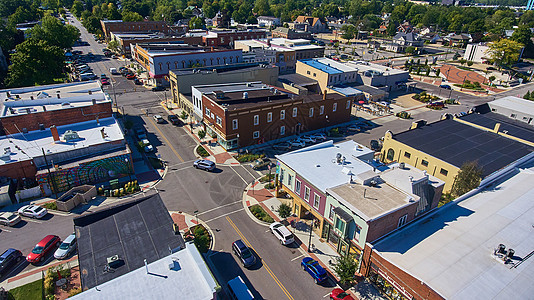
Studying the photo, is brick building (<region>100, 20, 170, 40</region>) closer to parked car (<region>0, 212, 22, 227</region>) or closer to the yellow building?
parked car (<region>0, 212, 22, 227</region>)

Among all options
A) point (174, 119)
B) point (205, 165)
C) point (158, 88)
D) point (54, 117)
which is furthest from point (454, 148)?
point (158, 88)

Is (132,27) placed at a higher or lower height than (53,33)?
higher

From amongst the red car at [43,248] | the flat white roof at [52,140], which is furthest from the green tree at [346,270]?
the flat white roof at [52,140]

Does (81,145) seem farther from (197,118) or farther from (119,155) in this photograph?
(197,118)

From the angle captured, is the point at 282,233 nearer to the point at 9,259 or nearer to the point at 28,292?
the point at 28,292

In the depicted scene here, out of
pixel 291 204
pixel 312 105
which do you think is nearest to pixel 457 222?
pixel 291 204

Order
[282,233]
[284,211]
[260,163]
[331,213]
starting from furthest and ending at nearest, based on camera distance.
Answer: [260,163]
[284,211]
[282,233]
[331,213]

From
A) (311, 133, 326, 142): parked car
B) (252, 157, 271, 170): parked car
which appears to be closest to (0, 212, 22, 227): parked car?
(252, 157, 271, 170): parked car
